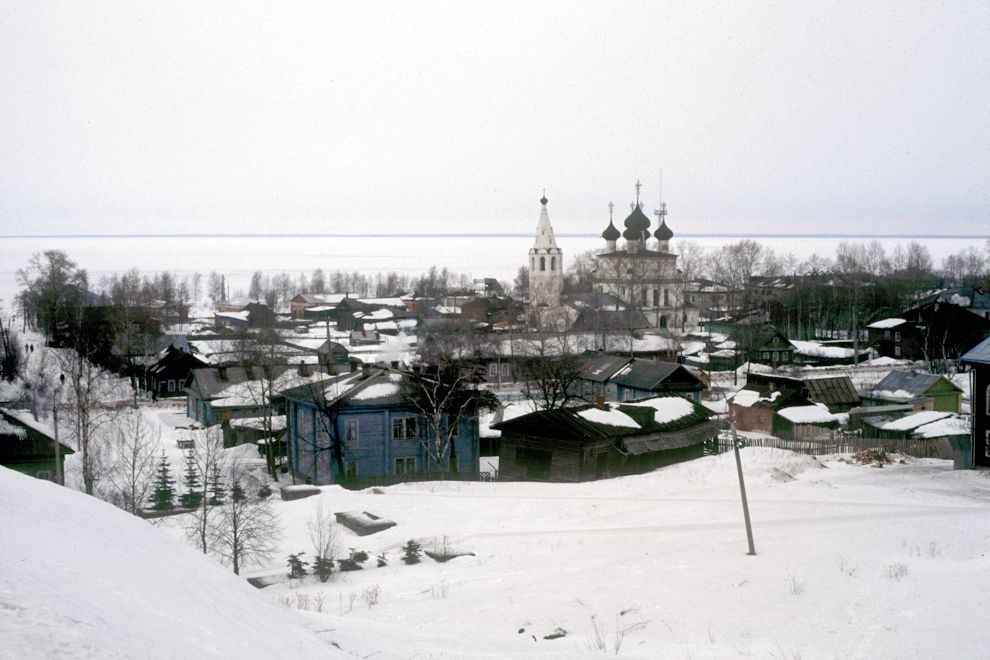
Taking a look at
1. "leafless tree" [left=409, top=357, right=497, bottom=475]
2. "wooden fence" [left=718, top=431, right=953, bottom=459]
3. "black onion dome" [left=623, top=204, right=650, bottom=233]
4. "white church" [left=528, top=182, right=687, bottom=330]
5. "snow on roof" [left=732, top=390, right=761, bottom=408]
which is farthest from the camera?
"black onion dome" [left=623, top=204, right=650, bottom=233]

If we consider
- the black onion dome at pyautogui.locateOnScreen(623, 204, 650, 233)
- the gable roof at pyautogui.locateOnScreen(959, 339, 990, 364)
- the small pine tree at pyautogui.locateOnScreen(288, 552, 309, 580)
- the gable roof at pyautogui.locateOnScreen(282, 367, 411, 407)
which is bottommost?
the small pine tree at pyautogui.locateOnScreen(288, 552, 309, 580)

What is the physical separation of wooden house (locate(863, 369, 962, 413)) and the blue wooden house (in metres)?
23.2

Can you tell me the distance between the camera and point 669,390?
139 feet

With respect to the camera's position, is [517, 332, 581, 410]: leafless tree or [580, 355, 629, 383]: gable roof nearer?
[517, 332, 581, 410]: leafless tree

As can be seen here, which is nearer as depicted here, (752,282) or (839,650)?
(839,650)

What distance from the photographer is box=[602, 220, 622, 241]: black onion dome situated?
89.8 meters

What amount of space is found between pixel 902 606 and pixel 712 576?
10.7 ft

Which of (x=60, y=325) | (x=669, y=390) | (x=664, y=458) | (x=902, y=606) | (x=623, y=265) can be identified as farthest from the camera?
(x=623, y=265)

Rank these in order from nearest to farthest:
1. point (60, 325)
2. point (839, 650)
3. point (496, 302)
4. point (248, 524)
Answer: point (839, 650)
point (248, 524)
point (60, 325)
point (496, 302)

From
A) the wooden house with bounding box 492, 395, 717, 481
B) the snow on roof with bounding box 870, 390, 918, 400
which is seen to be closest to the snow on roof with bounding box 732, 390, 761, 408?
the snow on roof with bounding box 870, 390, 918, 400

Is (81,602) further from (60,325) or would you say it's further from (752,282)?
(752,282)

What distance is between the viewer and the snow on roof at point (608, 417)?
96.0ft

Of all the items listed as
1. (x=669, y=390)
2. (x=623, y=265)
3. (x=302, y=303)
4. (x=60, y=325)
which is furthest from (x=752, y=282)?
(x=60, y=325)

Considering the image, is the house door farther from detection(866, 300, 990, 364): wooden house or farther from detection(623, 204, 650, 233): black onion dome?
detection(623, 204, 650, 233): black onion dome
